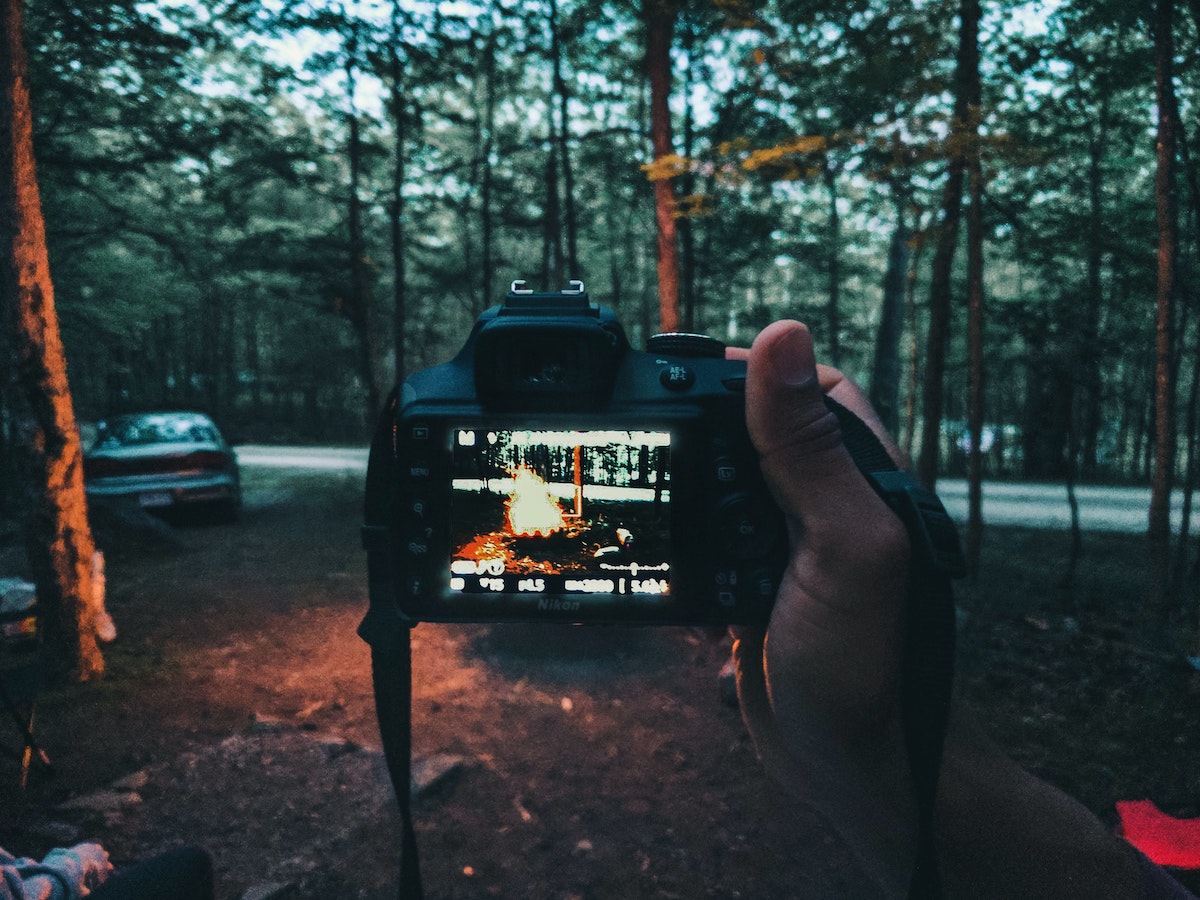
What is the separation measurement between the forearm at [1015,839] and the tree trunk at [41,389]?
647 centimetres

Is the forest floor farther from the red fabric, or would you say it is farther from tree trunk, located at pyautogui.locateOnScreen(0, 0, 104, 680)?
tree trunk, located at pyautogui.locateOnScreen(0, 0, 104, 680)

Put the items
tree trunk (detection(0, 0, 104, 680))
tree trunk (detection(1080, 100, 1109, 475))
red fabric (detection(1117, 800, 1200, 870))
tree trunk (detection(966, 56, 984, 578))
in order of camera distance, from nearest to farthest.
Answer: red fabric (detection(1117, 800, 1200, 870)) < tree trunk (detection(0, 0, 104, 680)) < tree trunk (detection(1080, 100, 1109, 475)) < tree trunk (detection(966, 56, 984, 578))

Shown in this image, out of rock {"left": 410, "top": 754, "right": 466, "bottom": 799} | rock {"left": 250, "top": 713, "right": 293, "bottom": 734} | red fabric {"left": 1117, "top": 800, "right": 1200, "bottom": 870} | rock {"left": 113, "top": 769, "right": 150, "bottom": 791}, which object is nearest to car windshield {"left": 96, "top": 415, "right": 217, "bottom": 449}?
rock {"left": 250, "top": 713, "right": 293, "bottom": 734}

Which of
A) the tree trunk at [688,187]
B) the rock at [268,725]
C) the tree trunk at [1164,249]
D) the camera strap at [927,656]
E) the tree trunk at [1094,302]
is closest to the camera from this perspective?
the camera strap at [927,656]

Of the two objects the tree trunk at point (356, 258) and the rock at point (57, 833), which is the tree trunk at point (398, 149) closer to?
the tree trunk at point (356, 258)

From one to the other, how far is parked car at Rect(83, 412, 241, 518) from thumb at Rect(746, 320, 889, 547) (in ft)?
38.2

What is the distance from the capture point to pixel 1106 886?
145 cm

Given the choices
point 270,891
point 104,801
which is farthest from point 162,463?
point 270,891

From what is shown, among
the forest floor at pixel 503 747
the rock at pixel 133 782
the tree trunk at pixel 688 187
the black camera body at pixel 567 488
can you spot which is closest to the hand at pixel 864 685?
the black camera body at pixel 567 488

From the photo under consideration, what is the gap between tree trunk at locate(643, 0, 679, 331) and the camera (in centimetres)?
848

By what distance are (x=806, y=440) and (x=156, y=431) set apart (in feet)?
40.7

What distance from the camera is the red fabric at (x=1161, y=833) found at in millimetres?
2539

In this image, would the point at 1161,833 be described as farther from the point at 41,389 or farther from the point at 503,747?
the point at 41,389

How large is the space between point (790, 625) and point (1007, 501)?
15619 mm
